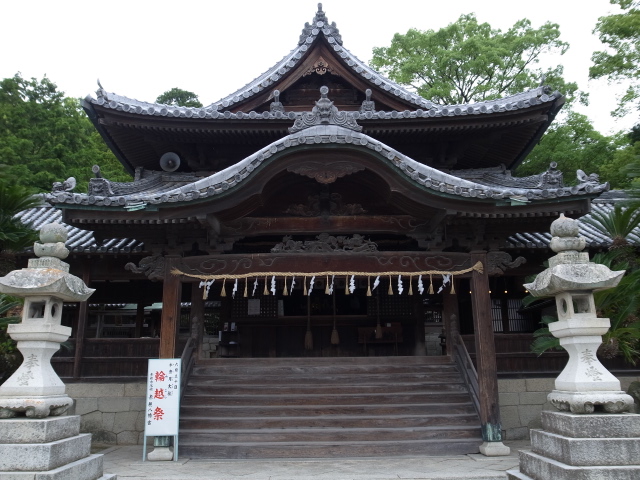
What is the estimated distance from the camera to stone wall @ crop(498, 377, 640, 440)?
10195mm

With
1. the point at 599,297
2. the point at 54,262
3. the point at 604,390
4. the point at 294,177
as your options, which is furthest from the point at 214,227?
the point at 599,297

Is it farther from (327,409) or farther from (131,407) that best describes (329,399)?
(131,407)

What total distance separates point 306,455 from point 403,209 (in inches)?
191

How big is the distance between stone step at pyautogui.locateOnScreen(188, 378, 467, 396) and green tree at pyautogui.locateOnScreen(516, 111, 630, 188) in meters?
18.1

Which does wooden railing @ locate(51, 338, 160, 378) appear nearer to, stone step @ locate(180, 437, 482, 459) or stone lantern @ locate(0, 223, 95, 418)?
stone step @ locate(180, 437, 482, 459)

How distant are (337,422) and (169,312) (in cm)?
377

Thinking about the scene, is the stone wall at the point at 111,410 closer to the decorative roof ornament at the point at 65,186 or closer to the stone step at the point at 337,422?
the stone step at the point at 337,422

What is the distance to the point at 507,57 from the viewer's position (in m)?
27.5

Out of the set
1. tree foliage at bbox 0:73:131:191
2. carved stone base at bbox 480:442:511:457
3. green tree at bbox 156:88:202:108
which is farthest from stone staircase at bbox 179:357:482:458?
green tree at bbox 156:88:202:108

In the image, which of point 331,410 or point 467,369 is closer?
point 331,410

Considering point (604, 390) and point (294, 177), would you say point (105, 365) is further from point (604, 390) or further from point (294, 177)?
point (604, 390)

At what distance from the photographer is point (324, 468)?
769 centimetres

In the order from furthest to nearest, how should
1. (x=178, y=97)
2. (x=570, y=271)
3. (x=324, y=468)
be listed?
(x=178, y=97), (x=324, y=468), (x=570, y=271)

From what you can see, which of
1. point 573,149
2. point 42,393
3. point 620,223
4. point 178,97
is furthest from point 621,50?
point 178,97
